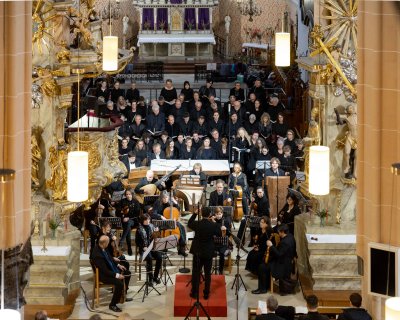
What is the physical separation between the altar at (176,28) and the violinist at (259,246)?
1651 cm

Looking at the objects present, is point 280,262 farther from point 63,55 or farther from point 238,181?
point 63,55

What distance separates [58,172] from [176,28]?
18264 mm

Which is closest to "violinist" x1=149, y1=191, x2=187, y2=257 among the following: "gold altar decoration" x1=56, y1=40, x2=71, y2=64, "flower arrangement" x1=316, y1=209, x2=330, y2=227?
→ "flower arrangement" x1=316, y1=209, x2=330, y2=227

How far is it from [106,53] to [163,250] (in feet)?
10.9

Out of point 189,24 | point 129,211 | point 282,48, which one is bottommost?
point 129,211

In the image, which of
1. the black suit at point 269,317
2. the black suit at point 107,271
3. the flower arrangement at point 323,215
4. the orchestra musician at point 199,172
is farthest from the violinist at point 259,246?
the black suit at point 269,317

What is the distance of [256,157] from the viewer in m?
20.6

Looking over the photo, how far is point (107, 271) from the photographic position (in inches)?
586

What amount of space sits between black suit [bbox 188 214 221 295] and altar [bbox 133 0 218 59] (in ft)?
58.5

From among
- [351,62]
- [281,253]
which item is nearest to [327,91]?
[351,62]

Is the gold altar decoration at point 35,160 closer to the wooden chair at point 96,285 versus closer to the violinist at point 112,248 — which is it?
the violinist at point 112,248

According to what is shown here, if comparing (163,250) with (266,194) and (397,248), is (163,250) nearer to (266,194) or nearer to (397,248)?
(266,194)

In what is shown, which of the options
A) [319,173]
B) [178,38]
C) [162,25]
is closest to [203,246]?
[319,173]

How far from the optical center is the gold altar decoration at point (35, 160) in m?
14.6
